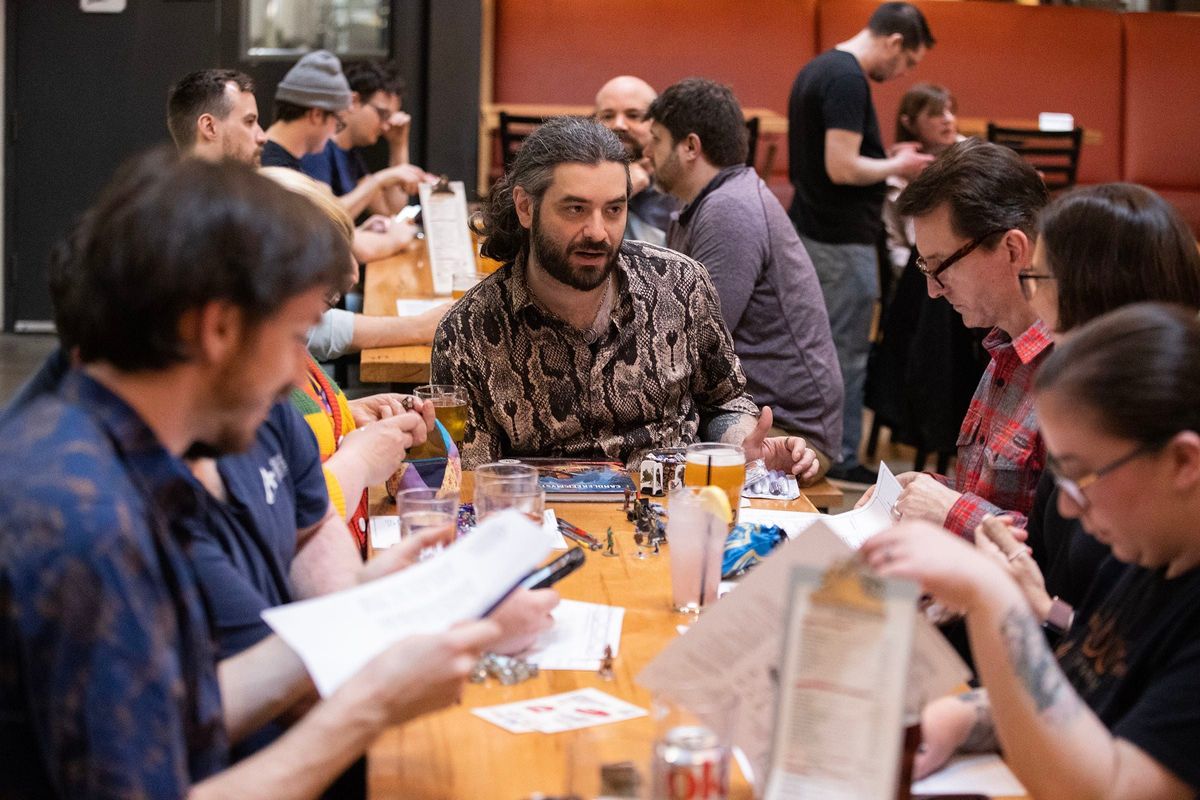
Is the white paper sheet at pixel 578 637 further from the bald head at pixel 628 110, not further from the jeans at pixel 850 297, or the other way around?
the bald head at pixel 628 110

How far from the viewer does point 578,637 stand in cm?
188

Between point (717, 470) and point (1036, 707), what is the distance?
38.1 inches

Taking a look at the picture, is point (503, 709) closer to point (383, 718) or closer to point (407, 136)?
point (383, 718)

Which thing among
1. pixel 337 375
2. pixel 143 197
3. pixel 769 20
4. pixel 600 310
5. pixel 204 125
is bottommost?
pixel 337 375

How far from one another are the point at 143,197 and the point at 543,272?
6.13 ft

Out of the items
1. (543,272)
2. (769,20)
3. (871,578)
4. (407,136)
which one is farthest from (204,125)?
(769,20)

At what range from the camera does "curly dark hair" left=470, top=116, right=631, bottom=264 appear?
3.13 meters

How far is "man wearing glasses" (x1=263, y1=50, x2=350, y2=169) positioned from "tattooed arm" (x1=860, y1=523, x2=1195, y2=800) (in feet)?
16.8

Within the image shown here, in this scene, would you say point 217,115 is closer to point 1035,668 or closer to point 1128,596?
point 1128,596

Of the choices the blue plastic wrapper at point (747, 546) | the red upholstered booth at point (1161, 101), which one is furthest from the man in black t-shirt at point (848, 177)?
the blue plastic wrapper at point (747, 546)

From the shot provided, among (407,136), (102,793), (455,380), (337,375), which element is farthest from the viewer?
(407,136)

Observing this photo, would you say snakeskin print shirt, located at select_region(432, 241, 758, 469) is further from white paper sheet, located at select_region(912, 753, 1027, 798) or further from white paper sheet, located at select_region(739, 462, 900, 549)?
white paper sheet, located at select_region(912, 753, 1027, 798)

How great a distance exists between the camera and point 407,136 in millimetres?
7750

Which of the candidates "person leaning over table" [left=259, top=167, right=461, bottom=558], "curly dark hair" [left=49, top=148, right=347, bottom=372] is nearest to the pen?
"person leaning over table" [left=259, top=167, right=461, bottom=558]
